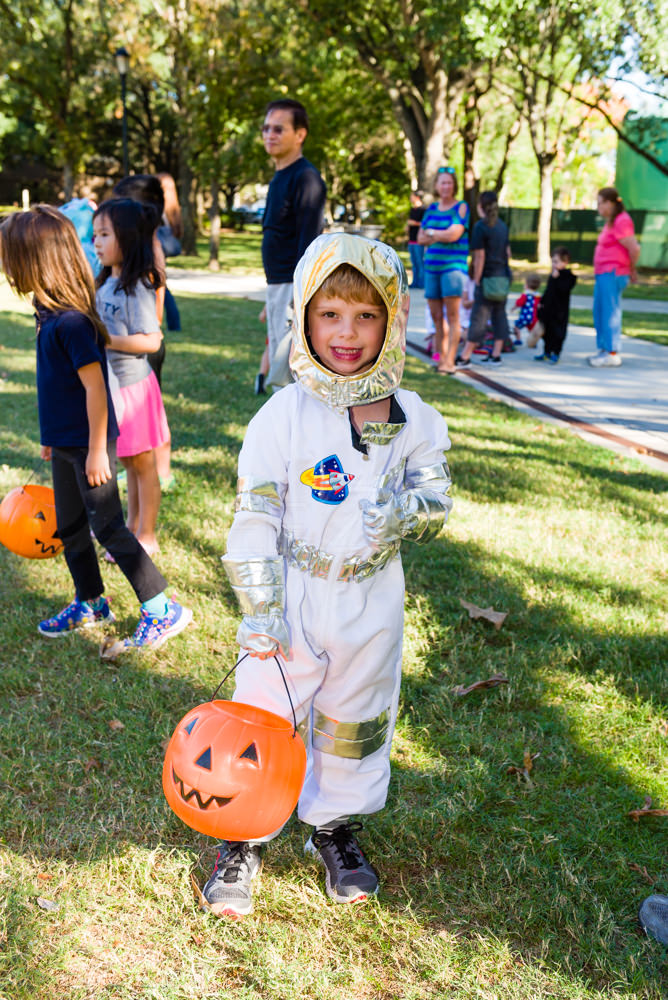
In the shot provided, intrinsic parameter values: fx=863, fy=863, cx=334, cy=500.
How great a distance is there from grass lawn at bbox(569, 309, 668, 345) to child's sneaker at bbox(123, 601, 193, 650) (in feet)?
38.4

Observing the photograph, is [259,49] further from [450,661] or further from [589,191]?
[589,191]

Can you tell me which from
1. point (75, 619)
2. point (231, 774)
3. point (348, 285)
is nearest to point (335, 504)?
point (348, 285)

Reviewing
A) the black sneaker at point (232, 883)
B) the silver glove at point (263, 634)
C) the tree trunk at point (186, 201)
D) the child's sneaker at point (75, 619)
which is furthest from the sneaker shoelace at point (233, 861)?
the tree trunk at point (186, 201)

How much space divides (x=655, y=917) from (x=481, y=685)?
1.25m

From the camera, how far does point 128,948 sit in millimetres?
2256

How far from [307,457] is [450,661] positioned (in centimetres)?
175

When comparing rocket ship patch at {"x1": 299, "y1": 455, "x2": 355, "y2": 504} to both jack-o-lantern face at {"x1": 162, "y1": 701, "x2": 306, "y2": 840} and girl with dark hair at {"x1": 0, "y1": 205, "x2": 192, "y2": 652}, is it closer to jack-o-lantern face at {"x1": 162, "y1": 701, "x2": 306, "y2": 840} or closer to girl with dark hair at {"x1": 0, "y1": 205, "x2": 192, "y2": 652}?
jack-o-lantern face at {"x1": 162, "y1": 701, "x2": 306, "y2": 840}

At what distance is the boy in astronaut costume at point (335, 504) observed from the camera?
2.23 meters

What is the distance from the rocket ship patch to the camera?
2.26m

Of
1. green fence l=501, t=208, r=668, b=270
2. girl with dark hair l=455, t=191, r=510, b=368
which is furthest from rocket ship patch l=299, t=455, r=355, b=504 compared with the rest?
green fence l=501, t=208, r=668, b=270

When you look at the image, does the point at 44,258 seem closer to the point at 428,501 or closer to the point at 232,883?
the point at 428,501

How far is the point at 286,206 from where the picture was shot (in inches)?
220

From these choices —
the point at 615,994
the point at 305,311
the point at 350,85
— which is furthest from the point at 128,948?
the point at 350,85

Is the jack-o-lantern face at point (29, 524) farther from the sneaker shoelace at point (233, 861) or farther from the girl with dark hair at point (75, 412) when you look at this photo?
the sneaker shoelace at point (233, 861)
